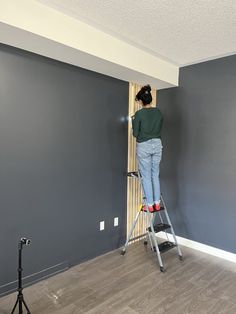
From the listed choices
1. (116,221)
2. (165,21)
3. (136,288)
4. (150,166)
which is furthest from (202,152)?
(136,288)

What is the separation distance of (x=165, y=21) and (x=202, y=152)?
1.71 metres

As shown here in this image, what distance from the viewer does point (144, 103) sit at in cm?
291

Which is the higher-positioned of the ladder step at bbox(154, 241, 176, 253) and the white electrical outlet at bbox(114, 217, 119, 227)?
the white electrical outlet at bbox(114, 217, 119, 227)

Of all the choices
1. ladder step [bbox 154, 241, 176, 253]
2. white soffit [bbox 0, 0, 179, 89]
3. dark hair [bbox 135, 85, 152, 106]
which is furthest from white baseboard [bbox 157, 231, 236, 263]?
white soffit [bbox 0, 0, 179, 89]

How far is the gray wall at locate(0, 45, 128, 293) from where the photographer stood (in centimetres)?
222

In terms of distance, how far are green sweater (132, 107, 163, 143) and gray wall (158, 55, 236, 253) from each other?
0.64m

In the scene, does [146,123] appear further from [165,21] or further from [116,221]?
[116,221]

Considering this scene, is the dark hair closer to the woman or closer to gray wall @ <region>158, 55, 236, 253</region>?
the woman

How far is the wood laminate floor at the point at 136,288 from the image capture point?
2074 mm

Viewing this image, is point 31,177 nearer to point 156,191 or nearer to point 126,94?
point 156,191

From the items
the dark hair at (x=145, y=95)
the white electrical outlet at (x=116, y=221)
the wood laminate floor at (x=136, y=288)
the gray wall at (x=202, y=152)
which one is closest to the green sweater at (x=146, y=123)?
the dark hair at (x=145, y=95)

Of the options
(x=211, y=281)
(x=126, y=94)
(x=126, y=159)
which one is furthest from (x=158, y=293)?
(x=126, y=94)

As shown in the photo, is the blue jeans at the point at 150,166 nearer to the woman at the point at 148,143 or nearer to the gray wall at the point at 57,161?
the woman at the point at 148,143

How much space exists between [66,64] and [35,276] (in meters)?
2.28
